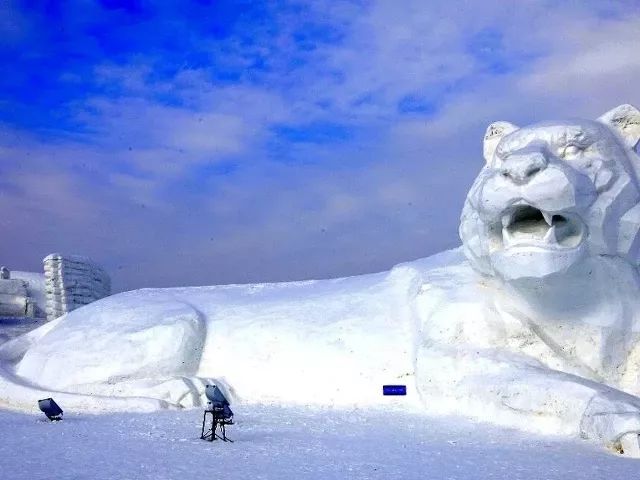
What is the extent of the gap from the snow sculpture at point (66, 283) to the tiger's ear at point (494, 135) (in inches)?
402

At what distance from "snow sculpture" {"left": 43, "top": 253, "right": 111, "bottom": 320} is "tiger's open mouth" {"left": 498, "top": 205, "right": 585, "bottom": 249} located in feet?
35.3

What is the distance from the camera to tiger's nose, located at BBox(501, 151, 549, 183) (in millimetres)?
4598

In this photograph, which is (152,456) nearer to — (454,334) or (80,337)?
(454,334)

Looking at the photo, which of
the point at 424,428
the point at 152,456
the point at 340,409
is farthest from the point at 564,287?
the point at 152,456

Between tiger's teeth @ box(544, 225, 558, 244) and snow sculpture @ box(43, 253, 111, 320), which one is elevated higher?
snow sculpture @ box(43, 253, 111, 320)

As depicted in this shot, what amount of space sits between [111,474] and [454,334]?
2779 millimetres

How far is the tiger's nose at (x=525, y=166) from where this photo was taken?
4.60 metres

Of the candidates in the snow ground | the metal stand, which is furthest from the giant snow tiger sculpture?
the metal stand

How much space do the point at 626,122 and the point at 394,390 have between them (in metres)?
2.52

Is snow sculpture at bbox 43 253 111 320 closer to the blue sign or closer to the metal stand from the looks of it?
the blue sign

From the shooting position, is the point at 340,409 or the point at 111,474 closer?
the point at 111,474

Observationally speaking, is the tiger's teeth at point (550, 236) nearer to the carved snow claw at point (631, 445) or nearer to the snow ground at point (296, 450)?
the snow ground at point (296, 450)

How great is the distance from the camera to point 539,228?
4.85 meters

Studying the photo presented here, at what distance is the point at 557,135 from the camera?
4961mm
